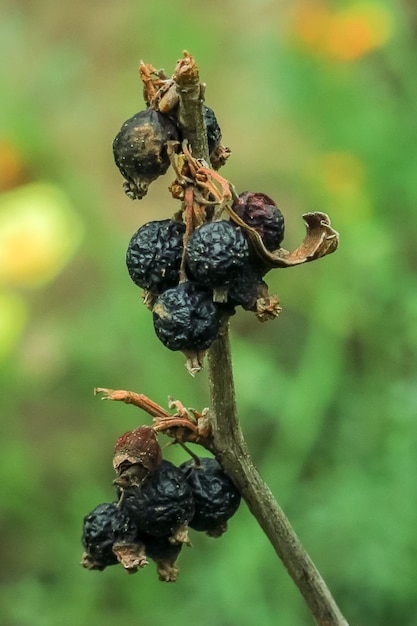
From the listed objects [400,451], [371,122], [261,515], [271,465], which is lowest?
[271,465]

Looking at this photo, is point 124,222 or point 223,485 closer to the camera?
point 223,485

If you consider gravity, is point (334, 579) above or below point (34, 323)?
below

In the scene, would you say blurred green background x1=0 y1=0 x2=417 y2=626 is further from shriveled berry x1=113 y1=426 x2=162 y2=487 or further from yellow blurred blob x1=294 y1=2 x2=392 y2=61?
shriveled berry x1=113 y1=426 x2=162 y2=487

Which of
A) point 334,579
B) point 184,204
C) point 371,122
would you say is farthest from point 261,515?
point 371,122

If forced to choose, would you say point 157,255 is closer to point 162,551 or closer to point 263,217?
point 263,217

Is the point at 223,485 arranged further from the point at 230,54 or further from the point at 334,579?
the point at 230,54

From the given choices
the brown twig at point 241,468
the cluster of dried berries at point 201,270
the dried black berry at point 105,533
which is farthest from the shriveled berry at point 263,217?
the dried black berry at point 105,533

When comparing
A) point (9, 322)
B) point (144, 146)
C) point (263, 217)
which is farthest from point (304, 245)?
point (9, 322)
